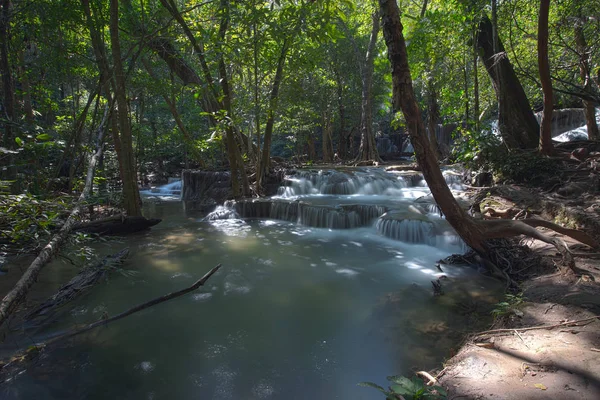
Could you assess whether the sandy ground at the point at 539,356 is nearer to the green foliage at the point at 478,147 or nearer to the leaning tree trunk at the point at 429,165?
the leaning tree trunk at the point at 429,165

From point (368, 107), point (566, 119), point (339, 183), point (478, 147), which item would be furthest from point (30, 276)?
point (566, 119)

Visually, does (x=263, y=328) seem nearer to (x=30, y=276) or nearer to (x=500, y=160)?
(x=30, y=276)

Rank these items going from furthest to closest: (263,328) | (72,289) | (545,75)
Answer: (545,75), (72,289), (263,328)

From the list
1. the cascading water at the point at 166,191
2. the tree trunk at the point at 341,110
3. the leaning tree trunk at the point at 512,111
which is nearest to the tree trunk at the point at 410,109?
the leaning tree trunk at the point at 512,111

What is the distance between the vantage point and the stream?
10.2 ft

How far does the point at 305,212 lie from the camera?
982 centimetres

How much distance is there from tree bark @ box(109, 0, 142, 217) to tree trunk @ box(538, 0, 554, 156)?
801 centimetres

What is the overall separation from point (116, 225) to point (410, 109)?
262 inches

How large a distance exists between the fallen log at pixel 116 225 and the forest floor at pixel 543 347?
21.1ft

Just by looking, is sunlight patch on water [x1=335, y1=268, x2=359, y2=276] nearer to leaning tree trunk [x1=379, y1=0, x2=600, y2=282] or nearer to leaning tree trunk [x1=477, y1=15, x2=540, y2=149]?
leaning tree trunk [x1=379, y1=0, x2=600, y2=282]

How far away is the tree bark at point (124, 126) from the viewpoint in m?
6.76

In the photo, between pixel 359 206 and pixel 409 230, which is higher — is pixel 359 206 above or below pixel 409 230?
above

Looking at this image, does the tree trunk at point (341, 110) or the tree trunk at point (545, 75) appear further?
the tree trunk at point (341, 110)

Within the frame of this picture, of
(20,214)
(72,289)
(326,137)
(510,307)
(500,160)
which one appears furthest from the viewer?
(326,137)
